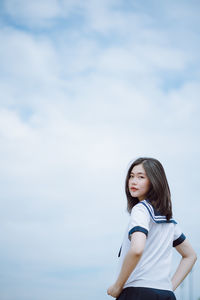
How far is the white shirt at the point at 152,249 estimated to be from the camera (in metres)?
3.44

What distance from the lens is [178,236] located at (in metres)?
3.97

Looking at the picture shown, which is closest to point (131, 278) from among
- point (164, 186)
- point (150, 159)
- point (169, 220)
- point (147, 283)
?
point (147, 283)

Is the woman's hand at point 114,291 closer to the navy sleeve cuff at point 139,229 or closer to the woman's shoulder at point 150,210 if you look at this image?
the navy sleeve cuff at point 139,229

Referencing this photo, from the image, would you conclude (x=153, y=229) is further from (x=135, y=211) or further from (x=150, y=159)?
(x=150, y=159)

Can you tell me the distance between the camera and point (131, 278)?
3.48m

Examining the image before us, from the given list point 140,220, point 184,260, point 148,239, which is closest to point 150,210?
point 140,220

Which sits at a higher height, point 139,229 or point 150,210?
point 150,210

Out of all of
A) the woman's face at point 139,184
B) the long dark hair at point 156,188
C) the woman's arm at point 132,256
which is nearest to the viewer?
the woman's arm at point 132,256

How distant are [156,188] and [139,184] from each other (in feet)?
0.53

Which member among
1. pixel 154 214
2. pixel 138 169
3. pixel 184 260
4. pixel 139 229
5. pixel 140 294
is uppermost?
pixel 138 169

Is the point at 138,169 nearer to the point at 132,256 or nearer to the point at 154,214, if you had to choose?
the point at 154,214

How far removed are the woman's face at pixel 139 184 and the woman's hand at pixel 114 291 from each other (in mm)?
Result: 842

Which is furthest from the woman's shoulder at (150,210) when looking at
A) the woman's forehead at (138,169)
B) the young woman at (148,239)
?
the woman's forehead at (138,169)

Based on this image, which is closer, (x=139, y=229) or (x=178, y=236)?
(x=139, y=229)
